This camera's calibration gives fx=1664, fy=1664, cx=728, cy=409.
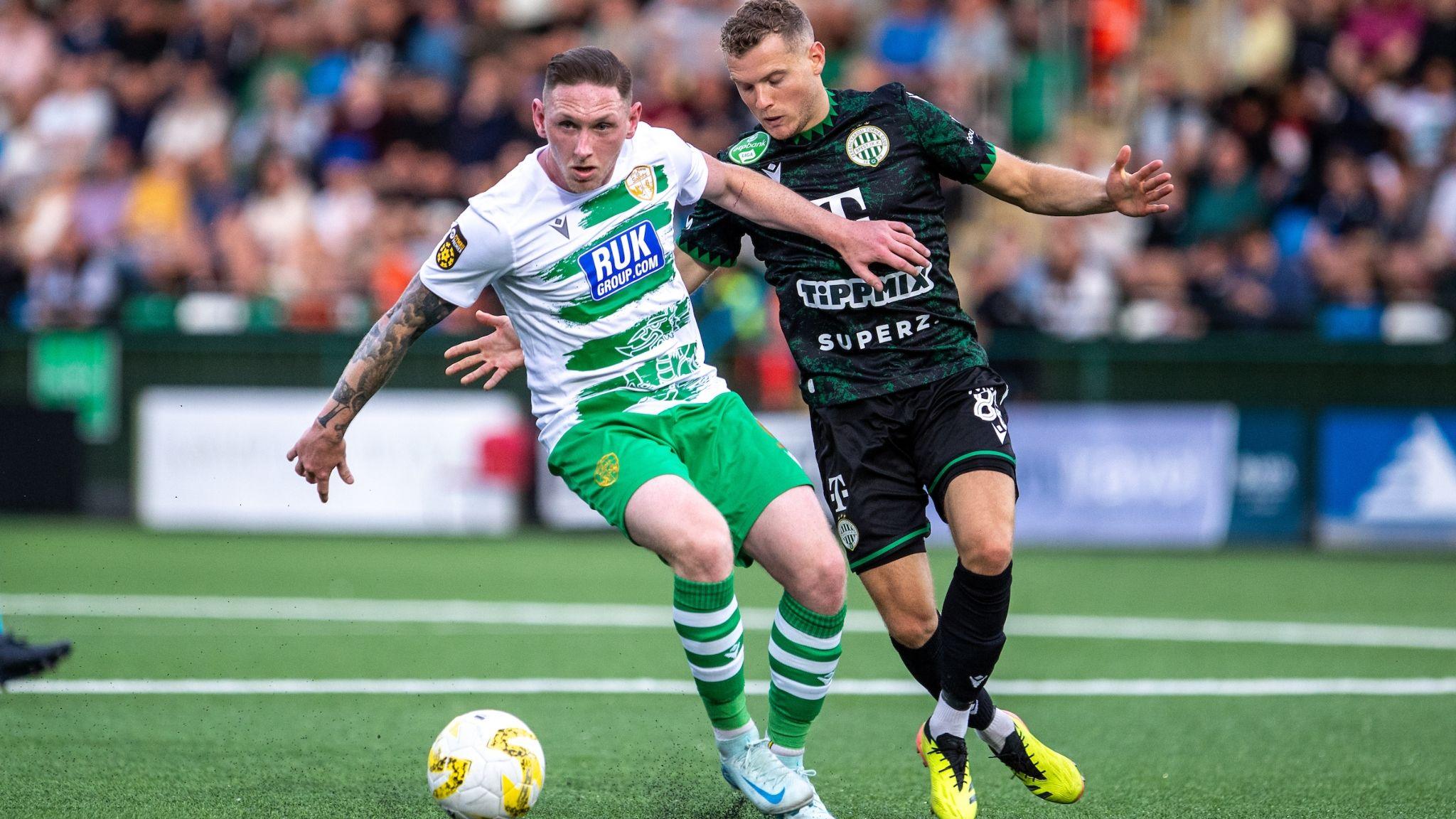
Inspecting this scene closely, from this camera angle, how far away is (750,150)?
6.12 meters

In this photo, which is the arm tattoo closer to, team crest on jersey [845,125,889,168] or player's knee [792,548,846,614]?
player's knee [792,548,846,614]

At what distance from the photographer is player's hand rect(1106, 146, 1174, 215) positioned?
18.8 feet

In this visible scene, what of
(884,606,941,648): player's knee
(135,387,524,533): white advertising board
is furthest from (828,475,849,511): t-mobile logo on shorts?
(135,387,524,533): white advertising board

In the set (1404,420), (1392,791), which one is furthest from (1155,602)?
(1392,791)

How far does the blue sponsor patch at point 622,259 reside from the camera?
217 inches

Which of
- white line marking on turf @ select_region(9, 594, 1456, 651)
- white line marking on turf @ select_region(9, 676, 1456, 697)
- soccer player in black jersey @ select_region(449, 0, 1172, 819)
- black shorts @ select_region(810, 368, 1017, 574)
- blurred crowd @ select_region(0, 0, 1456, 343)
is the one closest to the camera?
soccer player in black jersey @ select_region(449, 0, 1172, 819)

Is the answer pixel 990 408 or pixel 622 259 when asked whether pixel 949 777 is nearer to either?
pixel 990 408

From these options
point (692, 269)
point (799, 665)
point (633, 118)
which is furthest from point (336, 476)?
point (799, 665)

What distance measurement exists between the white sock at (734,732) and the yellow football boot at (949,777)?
2.07 ft

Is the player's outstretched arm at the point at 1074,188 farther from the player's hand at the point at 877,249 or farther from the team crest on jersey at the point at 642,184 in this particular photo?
the team crest on jersey at the point at 642,184

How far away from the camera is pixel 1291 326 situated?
45.2 feet

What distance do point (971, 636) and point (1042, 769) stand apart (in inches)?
20.7

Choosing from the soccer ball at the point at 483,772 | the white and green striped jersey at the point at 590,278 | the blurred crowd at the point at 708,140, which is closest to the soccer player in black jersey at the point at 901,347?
the white and green striped jersey at the point at 590,278

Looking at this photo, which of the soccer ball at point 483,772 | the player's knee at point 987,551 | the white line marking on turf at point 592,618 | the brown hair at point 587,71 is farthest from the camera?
the white line marking on turf at point 592,618
